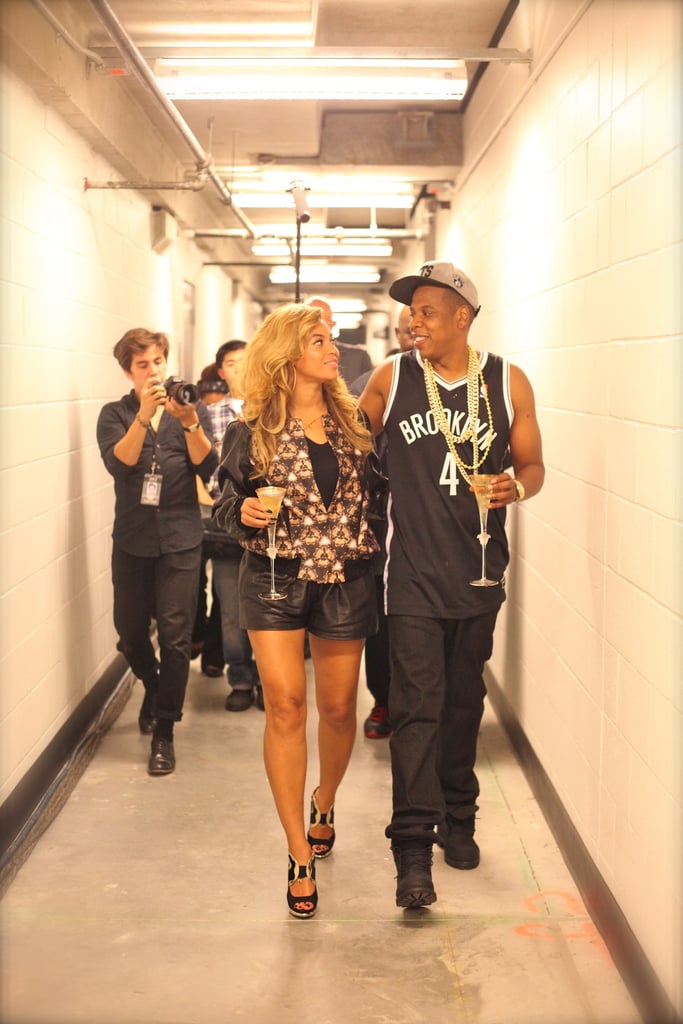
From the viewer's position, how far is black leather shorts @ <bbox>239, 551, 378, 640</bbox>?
2875mm

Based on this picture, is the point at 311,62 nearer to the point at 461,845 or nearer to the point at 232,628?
the point at 232,628

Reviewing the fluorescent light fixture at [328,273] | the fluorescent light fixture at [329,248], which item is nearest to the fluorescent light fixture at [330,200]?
the fluorescent light fixture at [329,248]

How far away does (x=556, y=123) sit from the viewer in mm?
3619

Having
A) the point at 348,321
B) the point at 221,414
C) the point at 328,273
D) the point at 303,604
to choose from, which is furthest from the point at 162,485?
the point at 348,321

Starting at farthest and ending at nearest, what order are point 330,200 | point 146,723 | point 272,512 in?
1. point 330,200
2. point 146,723
3. point 272,512

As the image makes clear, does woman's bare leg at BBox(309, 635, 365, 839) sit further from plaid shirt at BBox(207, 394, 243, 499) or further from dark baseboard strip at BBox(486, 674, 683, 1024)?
plaid shirt at BBox(207, 394, 243, 499)

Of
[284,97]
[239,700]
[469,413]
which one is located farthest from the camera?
[239,700]

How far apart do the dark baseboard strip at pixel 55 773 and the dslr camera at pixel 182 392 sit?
1.29 metres

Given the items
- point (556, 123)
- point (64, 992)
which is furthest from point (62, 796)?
point (556, 123)

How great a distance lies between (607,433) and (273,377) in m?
0.89

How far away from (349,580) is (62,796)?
155 cm

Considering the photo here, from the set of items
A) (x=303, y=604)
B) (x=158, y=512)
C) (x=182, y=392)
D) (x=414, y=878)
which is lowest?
(x=414, y=878)

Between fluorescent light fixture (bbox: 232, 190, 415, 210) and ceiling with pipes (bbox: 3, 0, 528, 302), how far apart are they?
0.01 meters

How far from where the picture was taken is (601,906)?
2.80 meters
